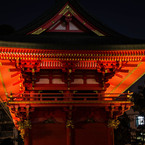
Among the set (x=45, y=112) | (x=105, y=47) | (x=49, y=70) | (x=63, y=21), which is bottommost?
(x=45, y=112)

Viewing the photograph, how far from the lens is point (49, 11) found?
1547 centimetres

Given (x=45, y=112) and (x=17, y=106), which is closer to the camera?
(x=17, y=106)

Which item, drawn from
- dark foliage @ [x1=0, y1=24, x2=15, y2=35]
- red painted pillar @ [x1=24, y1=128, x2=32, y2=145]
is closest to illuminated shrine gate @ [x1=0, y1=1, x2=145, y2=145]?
red painted pillar @ [x1=24, y1=128, x2=32, y2=145]

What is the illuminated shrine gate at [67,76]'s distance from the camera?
12.7 meters

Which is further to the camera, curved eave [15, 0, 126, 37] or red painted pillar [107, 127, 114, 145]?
curved eave [15, 0, 126, 37]

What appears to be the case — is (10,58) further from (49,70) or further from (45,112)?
(45,112)

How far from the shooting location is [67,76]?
13.8 metres

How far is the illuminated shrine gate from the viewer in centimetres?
1273

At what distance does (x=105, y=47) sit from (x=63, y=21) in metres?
3.85

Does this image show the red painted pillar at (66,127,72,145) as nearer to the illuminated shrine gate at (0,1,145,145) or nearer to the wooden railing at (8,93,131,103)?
the illuminated shrine gate at (0,1,145,145)

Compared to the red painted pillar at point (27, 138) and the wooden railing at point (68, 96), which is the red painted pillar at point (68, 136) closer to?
the wooden railing at point (68, 96)

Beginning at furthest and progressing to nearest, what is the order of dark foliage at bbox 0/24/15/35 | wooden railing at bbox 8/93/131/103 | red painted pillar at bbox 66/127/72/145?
dark foliage at bbox 0/24/15/35 < red painted pillar at bbox 66/127/72/145 < wooden railing at bbox 8/93/131/103

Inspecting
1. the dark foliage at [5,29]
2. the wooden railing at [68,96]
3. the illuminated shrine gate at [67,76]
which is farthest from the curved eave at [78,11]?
the dark foliage at [5,29]

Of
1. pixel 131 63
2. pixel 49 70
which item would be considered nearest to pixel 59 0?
pixel 49 70
